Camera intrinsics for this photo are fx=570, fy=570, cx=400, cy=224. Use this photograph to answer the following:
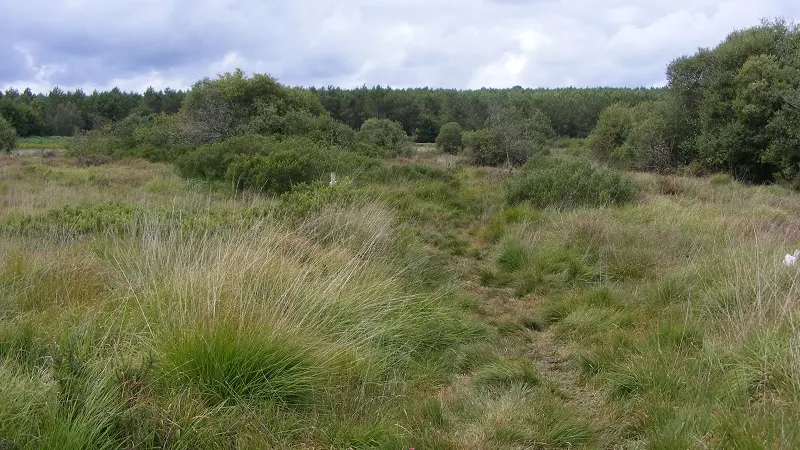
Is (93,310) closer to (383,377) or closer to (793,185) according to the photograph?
(383,377)

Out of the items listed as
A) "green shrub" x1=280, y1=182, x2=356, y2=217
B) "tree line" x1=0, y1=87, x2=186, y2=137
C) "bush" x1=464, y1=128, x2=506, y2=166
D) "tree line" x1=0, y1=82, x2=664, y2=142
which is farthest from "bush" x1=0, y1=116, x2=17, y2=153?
"green shrub" x1=280, y1=182, x2=356, y2=217

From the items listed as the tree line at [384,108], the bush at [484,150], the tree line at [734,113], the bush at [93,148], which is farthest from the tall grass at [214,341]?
the tree line at [384,108]

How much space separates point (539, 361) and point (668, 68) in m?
19.4

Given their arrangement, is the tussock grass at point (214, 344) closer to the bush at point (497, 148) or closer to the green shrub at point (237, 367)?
the green shrub at point (237, 367)

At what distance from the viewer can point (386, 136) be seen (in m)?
26.7

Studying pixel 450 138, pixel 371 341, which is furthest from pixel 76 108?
pixel 371 341

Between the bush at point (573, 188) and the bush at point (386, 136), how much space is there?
14391 millimetres

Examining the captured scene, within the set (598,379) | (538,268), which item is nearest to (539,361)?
(598,379)

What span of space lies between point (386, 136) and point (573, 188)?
16.8 meters

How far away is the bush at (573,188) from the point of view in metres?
10.5

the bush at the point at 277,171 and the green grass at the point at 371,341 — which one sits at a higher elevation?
the bush at the point at 277,171

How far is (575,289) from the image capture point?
19.5ft

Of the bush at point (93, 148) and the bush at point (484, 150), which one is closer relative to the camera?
the bush at point (484, 150)

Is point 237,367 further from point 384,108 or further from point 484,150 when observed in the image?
A: point 384,108
